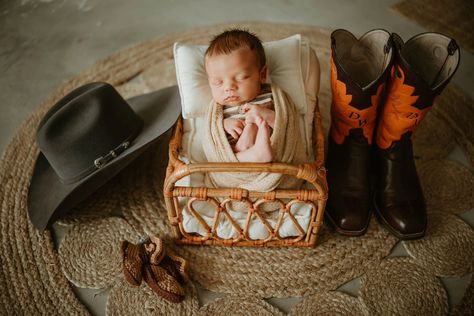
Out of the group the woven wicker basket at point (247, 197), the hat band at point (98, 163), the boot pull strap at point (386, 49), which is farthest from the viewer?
the hat band at point (98, 163)

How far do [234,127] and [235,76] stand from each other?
130 millimetres

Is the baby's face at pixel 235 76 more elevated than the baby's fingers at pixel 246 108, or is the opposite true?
the baby's face at pixel 235 76

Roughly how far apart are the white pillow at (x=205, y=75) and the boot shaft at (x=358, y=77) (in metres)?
0.12

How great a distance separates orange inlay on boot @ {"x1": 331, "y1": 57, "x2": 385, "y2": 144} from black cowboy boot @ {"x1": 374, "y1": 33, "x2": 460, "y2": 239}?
2.0 inches

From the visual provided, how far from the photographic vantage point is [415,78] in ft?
2.86

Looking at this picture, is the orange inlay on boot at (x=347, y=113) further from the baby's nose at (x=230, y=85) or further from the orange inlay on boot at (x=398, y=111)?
the baby's nose at (x=230, y=85)

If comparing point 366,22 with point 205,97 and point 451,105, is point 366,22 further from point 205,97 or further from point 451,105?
point 205,97

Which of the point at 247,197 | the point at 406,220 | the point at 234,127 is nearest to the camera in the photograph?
the point at 247,197

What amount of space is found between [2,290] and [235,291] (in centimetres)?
66

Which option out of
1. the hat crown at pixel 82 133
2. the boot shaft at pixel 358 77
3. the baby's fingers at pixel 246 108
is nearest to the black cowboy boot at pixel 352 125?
the boot shaft at pixel 358 77

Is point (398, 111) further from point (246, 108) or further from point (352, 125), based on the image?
point (246, 108)

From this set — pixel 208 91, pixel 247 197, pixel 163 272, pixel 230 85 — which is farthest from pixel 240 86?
pixel 163 272

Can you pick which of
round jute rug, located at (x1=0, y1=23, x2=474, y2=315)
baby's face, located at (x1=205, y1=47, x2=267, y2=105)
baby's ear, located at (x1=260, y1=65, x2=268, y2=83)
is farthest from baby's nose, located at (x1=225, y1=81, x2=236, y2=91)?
round jute rug, located at (x1=0, y1=23, x2=474, y2=315)

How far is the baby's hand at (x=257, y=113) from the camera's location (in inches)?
36.3
